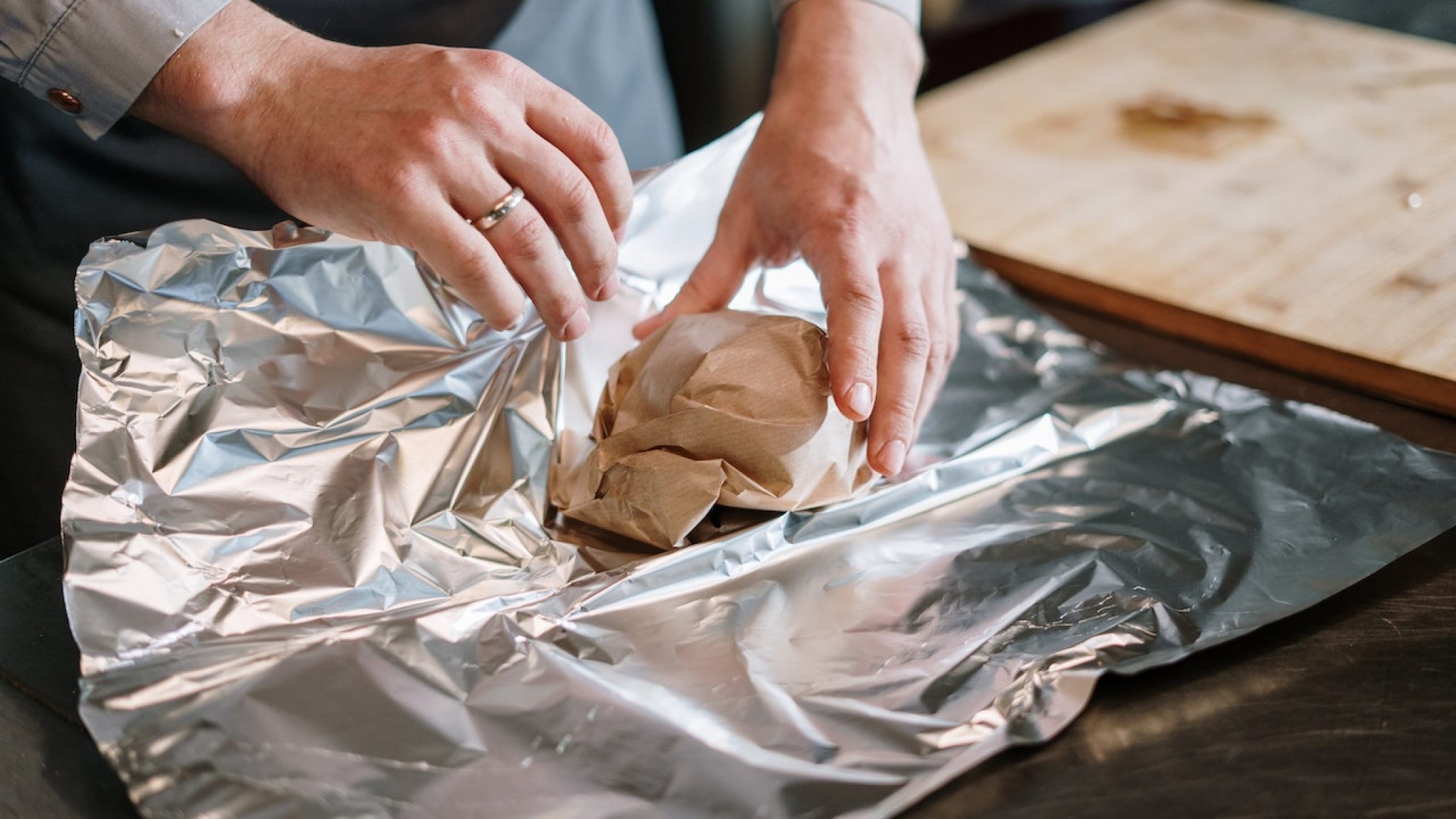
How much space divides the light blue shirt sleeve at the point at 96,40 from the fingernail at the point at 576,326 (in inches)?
12.7

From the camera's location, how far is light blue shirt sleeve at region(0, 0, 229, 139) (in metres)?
0.75

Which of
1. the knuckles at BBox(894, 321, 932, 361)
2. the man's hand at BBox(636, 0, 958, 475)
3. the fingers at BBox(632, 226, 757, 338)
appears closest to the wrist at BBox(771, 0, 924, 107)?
the man's hand at BBox(636, 0, 958, 475)

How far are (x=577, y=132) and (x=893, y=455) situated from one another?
1.07 ft

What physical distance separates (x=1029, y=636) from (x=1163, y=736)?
101 mm

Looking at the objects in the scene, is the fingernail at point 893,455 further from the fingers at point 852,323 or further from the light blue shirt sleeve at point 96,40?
the light blue shirt sleeve at point 96,40

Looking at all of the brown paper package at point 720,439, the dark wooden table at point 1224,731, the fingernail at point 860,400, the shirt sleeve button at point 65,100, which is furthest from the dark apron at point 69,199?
the fingernail at point 860,400

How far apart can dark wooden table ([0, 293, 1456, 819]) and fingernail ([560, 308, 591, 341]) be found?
1.30 ft

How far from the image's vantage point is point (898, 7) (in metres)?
1.11

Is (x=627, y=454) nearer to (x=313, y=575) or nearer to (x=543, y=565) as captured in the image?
(x=543, y=565)

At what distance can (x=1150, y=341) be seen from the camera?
1.15 metres

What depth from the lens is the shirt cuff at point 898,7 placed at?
1.10 meters

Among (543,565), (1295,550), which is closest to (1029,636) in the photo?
(1295,550)

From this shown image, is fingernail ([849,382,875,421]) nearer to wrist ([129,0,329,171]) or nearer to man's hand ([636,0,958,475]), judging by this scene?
man's hand ([636,0,958,475])

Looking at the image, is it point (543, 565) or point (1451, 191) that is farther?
point (1451, 191)
